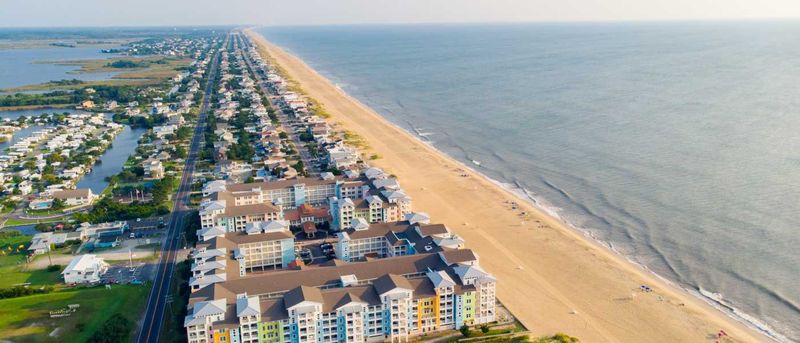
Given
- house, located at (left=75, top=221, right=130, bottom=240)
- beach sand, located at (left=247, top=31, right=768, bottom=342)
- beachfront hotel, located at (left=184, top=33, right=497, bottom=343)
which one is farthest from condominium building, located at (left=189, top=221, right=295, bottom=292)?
beach sand, located at (left=247, top=31, right=768, bottom=342)

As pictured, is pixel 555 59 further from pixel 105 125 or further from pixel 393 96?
pixel 105 125

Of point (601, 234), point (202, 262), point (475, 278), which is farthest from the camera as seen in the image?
point (601, 234)

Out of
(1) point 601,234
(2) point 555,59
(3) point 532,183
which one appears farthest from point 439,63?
(1) point 601,234

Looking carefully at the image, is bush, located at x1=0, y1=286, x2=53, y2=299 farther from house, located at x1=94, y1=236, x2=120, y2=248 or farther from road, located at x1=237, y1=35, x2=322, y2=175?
road, located at x1=237, y1=35, x2=322, y2=175

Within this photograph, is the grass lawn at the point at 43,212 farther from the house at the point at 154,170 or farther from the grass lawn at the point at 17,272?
the house at the point at 154,170

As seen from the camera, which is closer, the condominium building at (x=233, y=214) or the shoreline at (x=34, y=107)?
the condominium building at (x=233, y=214)

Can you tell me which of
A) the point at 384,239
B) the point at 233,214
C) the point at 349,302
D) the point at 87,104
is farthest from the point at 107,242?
the point at 87,104

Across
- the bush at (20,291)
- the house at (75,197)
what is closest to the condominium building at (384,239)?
the bush at (20,291)
